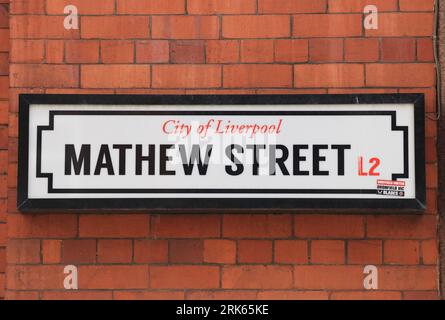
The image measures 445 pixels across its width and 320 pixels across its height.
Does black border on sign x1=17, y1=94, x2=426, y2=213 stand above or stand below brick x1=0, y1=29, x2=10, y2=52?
below

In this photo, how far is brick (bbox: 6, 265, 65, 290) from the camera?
150 inches

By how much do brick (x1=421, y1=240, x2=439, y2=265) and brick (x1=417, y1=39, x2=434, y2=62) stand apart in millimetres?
1211

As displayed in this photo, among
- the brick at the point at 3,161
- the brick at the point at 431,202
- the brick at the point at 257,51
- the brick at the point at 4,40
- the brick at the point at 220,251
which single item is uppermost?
the brick at the point at 4,40

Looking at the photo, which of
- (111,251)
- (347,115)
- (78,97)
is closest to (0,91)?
(78,97)

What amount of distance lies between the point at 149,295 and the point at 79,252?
543 millimetres

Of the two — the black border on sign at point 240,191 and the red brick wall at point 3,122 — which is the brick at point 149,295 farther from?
the red brick wall at point 3,122

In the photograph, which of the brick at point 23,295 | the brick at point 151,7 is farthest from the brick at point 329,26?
the brick at point 23,295

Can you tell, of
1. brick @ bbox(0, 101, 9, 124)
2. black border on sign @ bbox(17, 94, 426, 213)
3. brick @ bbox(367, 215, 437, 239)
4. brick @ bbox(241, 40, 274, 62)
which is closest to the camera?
black border on sign @ bbox(17, 94, 426, 213)

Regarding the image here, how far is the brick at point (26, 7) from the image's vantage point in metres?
3.93

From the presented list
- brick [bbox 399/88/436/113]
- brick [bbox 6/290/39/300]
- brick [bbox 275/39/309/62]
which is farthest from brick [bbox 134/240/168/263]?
brick [bbox 399/88/436/113]

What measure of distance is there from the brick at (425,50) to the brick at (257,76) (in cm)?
87

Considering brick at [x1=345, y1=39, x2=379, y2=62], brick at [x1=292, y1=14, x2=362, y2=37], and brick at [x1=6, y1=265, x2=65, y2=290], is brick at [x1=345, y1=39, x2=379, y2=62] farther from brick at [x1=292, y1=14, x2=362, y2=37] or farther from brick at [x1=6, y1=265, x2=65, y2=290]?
brick at [x1=6, y1=265, x2=65, y2=290]
